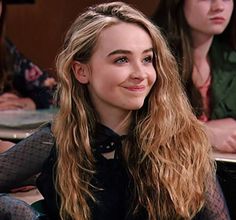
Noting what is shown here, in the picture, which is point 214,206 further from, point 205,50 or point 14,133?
point 205,50

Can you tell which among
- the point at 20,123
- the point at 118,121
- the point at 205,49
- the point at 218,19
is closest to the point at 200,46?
the point at 205,49

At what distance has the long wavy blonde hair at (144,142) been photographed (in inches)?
47.3

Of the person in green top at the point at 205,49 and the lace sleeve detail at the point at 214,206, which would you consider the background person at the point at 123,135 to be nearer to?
the lace sleeve detail at the point at 214,206

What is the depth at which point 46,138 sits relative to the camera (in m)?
1.31

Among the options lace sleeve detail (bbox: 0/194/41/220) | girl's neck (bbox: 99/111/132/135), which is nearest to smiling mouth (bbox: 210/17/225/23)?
girl's neck (bbox: 99/111/132/135)

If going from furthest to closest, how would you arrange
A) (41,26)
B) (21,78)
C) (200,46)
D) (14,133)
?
1. (41,26)
2. (21,78)
3. (200,46)
4. (14,133)

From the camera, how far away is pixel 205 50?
6.32 feet

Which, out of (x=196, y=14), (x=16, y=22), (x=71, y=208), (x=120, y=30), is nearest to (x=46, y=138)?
(x=71, y=208)

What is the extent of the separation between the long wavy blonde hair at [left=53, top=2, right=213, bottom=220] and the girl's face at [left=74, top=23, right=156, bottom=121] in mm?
21

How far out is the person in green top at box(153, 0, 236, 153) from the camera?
6.04 ft

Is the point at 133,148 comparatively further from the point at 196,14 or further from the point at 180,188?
the point at 196,14

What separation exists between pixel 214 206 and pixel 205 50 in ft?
2.78

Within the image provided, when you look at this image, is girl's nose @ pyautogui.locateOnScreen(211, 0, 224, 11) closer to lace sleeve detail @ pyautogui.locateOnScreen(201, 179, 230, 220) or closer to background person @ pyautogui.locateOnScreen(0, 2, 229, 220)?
background person @ pyautogui.locateOnScreen(0, 2, 229, 220)

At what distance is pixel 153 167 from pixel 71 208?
19 cm
